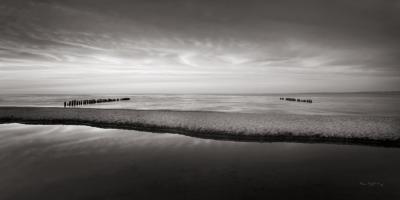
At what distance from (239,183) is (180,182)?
238 centimetres


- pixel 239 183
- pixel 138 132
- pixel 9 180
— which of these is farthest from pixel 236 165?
pixel 138 132

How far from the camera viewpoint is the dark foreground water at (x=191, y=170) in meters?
8.51

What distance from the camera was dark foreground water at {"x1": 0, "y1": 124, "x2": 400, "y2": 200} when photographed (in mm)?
8508

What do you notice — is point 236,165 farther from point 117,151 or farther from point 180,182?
point 117,151

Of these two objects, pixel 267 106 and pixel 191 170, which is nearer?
pixel 191 170

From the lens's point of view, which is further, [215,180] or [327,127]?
[327,127]

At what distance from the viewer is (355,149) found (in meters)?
14.5

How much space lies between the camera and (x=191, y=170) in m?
11.0
